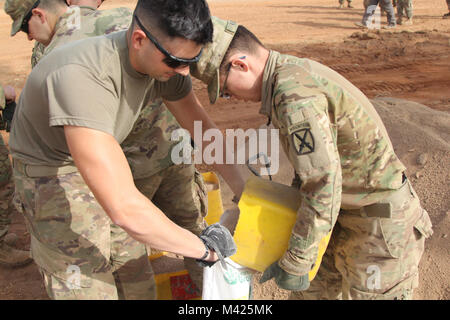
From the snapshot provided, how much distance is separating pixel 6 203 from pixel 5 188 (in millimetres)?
143

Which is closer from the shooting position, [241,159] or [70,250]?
[70,250]

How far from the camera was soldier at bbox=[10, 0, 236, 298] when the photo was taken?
191cm

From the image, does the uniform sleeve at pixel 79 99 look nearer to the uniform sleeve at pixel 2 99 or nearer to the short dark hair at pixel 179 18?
the short dark hair at pixel 179 18

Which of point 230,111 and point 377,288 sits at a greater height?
point 377,288

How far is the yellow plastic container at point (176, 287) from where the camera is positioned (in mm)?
3656

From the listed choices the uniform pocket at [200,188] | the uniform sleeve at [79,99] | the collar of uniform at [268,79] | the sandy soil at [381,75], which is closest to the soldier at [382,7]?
the sandy soil at [381,75]

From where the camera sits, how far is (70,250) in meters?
2.46

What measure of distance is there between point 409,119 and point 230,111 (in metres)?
3.10

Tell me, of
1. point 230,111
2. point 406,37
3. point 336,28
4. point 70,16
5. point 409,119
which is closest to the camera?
point 70,16

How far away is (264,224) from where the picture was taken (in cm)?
226

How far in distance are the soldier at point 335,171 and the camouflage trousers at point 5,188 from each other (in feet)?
9.17

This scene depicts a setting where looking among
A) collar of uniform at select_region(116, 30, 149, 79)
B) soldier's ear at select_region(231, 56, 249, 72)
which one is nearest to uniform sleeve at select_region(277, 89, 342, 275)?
soldier's ear at select_region(231, 56, 249, 72)

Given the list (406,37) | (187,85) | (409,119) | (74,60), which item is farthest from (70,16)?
(406,37)

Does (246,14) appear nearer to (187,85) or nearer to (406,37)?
(406,37)
